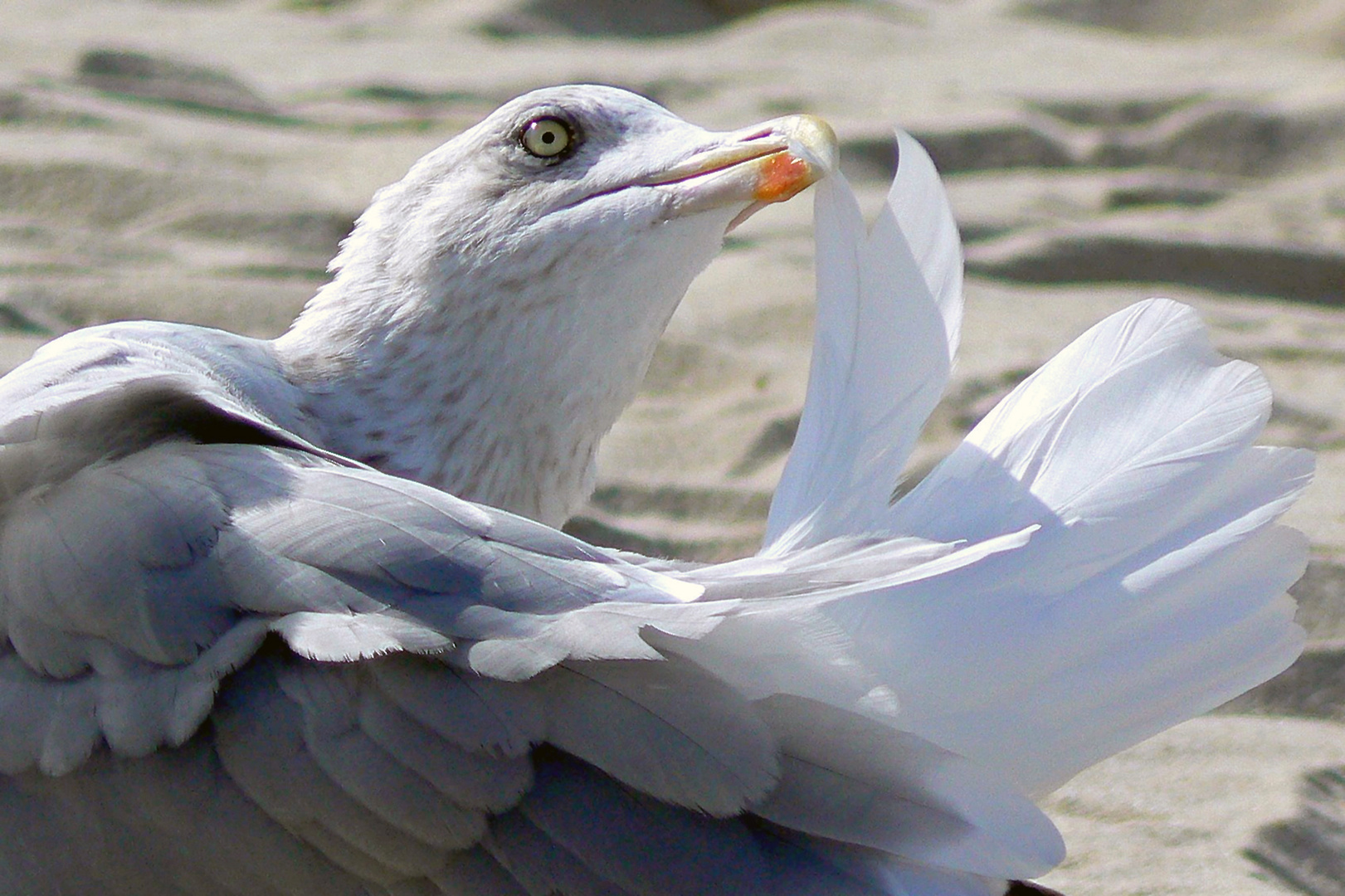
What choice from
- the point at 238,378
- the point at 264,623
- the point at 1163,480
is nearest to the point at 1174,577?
the point at 1163,480

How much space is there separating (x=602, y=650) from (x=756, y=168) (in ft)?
2.74

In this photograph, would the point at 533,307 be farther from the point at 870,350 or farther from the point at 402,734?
the point at 402,734

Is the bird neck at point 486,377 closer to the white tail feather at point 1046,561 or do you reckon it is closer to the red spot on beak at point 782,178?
the red spot on beak at point 782,178

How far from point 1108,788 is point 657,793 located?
100 centimetres

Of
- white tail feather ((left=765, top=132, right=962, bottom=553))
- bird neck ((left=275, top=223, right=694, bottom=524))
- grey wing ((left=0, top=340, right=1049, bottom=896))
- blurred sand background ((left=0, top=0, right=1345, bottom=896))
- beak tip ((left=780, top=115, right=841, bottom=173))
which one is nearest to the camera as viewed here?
grey wing ((left=0, top=340, right=1049, bottom=896))

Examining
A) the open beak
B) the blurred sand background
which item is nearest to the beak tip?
the open beak

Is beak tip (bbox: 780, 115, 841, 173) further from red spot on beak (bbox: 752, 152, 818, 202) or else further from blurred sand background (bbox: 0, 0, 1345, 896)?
blurred sand background (bbox: 0, 0, 1345, 896)

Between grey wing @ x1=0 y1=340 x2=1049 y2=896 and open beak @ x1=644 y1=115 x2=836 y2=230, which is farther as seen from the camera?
open beak @ x1=644 y1=115 x2=836 y2=230

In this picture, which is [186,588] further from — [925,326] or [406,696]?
[925,326]

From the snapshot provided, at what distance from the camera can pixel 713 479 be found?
2.96 m

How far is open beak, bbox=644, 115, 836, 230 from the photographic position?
202cm

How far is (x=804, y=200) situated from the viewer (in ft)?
14.6

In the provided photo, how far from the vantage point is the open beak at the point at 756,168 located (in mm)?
2016

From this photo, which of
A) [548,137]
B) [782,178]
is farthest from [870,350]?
[548,137]
